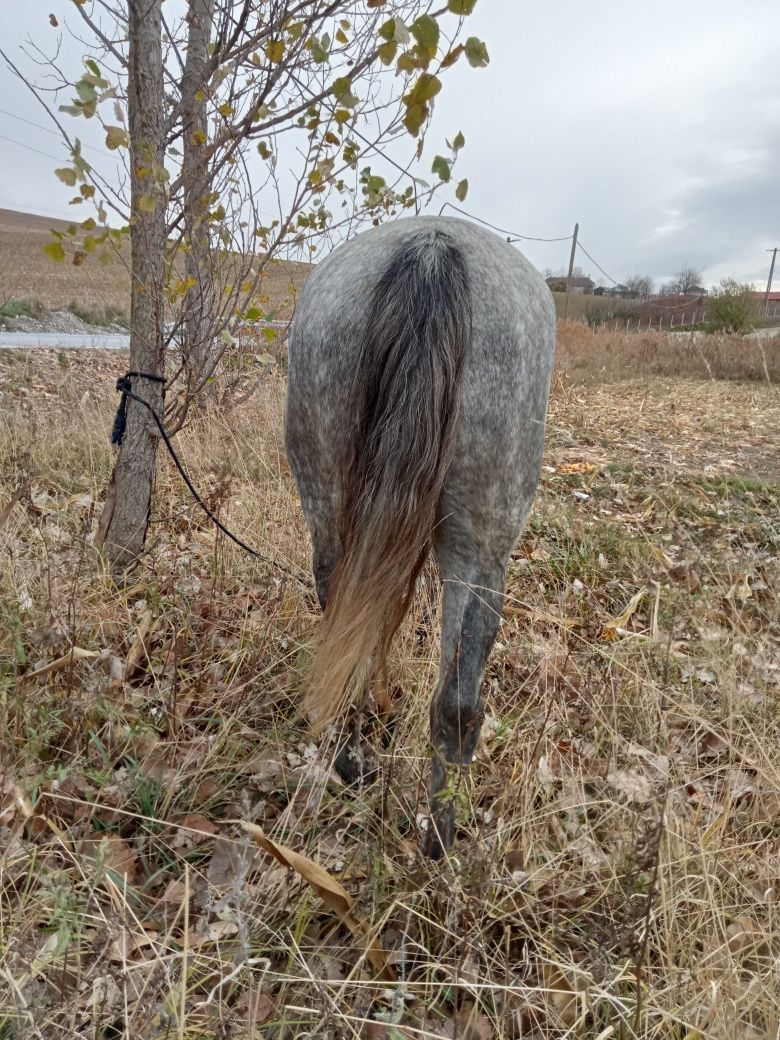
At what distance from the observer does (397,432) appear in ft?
4.73

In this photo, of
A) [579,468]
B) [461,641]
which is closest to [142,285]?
[461,641]

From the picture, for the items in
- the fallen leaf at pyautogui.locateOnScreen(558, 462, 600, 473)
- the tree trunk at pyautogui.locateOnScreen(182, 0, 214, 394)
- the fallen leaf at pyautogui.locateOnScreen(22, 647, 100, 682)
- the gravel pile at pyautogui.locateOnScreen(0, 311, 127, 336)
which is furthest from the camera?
the gravel pile at pyautogui.locateOnScreen(0, 311, 127, 336)

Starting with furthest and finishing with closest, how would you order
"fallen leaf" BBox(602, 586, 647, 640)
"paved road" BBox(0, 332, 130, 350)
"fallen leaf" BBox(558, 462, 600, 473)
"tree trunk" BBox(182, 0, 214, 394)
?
1. "paved road" BBox(0, 332, 130, 350)
2. "fallen leaf" BBox(558, 462, 600, 473)
3. "fallen leaf" BBox(602, 586, 647, 640)
4. "tree trunk" BBox(182, 0, 214, 394)

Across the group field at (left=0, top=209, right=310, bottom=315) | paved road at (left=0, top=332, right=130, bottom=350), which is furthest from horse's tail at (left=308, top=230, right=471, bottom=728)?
paved road at (left=0, top=332, right=130, bottom=350)

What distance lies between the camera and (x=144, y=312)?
2.59 metres

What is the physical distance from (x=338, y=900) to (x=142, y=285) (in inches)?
89.8

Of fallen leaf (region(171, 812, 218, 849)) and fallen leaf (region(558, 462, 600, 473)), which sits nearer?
fallen leaf (region(171, 812, 218, 849))

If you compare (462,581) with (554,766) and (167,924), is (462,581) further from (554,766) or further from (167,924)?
(167,924)

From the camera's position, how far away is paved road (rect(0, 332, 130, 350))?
9504mm

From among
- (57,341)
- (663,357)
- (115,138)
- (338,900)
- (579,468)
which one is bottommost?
(338,900)

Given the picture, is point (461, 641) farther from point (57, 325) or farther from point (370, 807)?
point (57, 325)

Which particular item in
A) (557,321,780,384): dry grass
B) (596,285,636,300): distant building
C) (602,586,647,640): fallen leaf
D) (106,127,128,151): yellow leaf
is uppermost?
(596,285,636,300): distant building

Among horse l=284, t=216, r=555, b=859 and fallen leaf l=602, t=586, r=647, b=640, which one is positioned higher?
horse l=284, t=216, r=555, b=859

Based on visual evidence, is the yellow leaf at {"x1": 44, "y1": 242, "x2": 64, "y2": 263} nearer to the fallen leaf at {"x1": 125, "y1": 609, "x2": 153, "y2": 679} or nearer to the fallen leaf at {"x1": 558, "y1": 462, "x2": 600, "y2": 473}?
the fallen leaf at {"x1": 125, "y1": 609, "x2": 153, "y2": 679}
